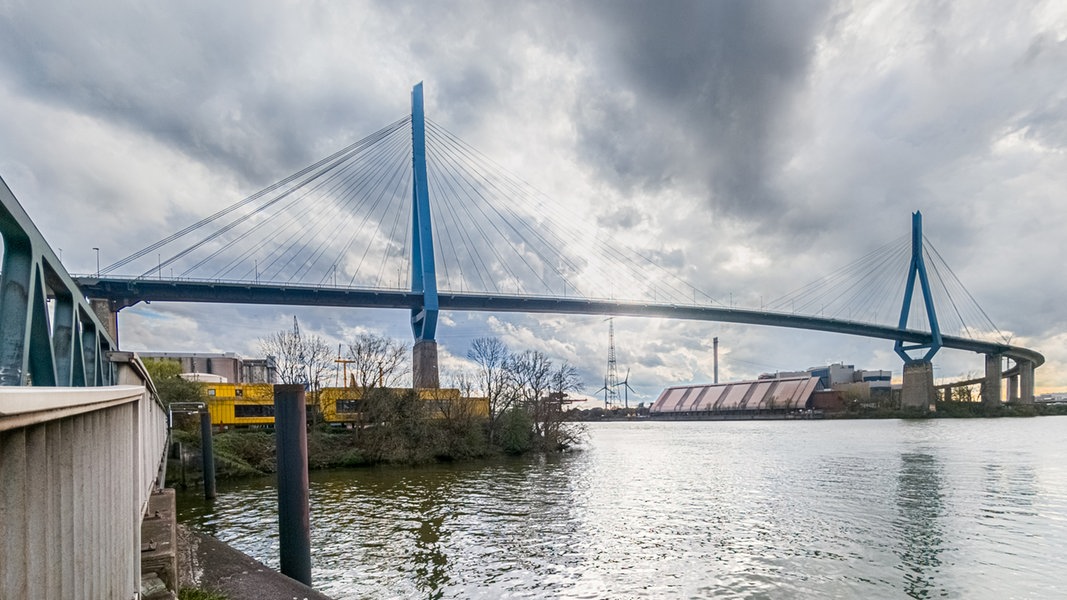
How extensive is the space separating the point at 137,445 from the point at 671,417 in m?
127

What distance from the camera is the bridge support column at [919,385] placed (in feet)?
245

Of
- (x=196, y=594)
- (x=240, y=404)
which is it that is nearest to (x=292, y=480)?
(x=196, y=594)

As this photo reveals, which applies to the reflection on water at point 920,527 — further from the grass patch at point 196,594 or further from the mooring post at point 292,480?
the grass patch at point 196,594

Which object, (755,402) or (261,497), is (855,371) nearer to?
(755,402)

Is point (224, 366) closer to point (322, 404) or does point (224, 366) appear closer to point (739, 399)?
point (322, 404)

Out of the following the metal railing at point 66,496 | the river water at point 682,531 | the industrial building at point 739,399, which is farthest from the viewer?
the industrial building at point 739,399

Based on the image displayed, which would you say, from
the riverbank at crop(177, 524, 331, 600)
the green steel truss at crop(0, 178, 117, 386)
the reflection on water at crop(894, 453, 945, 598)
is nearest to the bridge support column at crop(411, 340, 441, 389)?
the reflection on water at crop(894, 453, 945, 598)

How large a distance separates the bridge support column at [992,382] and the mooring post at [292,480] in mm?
96718

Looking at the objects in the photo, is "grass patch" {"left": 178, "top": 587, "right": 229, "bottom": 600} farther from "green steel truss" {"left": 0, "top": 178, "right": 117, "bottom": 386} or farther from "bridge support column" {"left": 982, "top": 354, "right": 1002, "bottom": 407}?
"bridge support column" {"left": 982, "top": 354, "right": 1002, "bottom": 407}

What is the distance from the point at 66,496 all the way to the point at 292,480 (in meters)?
6.44

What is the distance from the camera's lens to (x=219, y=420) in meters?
37.2

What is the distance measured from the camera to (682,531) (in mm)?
13227

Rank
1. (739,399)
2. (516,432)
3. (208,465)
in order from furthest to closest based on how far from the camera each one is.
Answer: (739,399)
(516,432)
(208,465)

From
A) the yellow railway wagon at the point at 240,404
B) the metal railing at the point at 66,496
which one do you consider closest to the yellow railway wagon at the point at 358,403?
the yellow railway wagon at the point at 240,404
